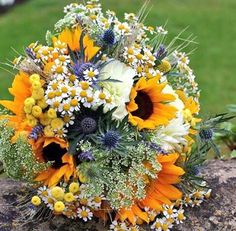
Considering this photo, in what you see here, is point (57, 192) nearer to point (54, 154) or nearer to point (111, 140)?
point (54, 154)

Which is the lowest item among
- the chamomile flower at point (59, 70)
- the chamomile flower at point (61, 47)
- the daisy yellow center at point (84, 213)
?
the daisy yellow center at point (84, 213)

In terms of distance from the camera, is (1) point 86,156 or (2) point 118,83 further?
(2) point 118,83

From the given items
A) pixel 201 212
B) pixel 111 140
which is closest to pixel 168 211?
pixel 201 212

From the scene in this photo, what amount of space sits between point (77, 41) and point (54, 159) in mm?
468

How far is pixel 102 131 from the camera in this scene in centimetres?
245

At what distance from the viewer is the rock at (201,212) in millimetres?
2572

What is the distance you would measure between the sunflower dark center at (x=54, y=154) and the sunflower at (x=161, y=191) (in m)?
0.29

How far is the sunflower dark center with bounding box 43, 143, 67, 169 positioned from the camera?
249 cm

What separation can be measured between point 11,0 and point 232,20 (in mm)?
3672

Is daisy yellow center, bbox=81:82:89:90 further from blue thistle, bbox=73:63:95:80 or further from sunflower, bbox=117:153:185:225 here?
sunflower, bbox=117:153:185:225

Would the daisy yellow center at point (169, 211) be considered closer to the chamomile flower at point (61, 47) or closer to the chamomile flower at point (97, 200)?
the chamomile flower at point (97, 200)

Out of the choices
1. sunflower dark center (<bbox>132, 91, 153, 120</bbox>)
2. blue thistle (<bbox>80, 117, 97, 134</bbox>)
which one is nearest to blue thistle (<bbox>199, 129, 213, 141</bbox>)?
sunflower dark center (<bbox>132, 91, 153, 120</bbox>)

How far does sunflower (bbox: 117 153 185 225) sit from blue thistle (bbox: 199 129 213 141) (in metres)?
0.17

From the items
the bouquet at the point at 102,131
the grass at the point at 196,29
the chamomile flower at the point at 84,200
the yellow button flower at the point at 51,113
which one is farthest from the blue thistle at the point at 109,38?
the grass at the point at 196,29
